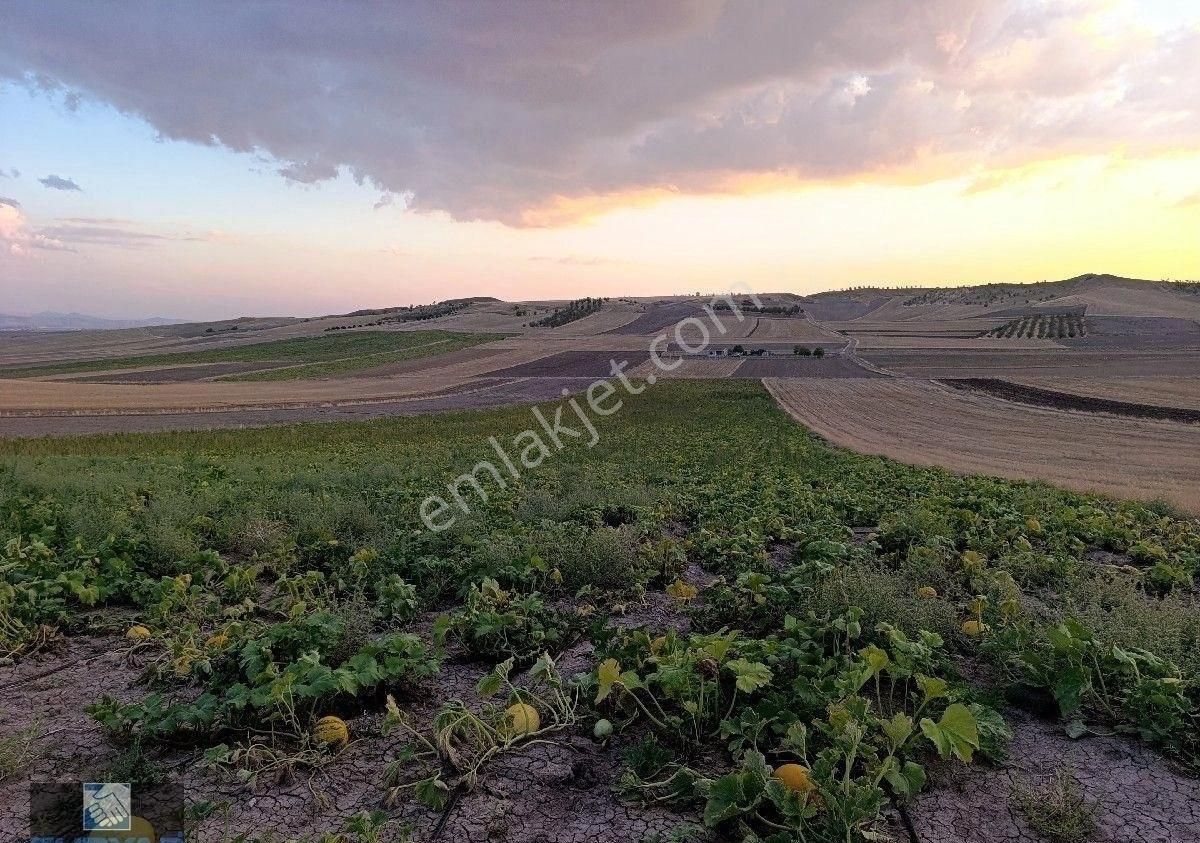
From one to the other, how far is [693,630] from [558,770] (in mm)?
2124

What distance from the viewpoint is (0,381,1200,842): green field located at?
12.4ft

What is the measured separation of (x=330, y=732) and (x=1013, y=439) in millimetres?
28514

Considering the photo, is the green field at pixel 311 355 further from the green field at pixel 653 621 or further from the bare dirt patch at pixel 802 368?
the green field at pixel 653 621

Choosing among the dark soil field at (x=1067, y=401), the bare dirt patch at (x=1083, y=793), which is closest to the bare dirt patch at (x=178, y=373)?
the dark soil field at (x=1067, y=401)

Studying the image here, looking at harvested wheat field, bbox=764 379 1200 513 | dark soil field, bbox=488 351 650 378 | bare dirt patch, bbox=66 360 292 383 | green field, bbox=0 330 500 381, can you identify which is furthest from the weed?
bare dirt patch, bbox=66 360 292 383

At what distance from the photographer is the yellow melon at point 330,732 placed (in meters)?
3.96

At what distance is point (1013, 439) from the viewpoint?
2612cm

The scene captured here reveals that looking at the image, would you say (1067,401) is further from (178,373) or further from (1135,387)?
(178,373)

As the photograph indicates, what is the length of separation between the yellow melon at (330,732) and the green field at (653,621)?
0.21ft

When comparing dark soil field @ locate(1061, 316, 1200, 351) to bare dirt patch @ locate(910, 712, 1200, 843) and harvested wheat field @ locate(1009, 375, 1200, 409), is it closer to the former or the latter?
harvested wheat field @ locate(1009, 375, 1200, 409)

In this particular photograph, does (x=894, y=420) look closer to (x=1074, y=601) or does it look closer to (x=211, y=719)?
(x=1074, y=601)

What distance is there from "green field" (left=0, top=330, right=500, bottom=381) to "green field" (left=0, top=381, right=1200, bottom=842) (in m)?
58.6

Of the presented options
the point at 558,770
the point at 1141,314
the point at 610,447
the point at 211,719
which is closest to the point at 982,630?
the point at 558,770

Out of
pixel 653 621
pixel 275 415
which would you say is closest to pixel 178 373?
pixel 275 415
